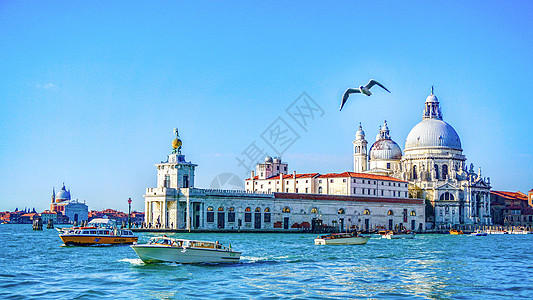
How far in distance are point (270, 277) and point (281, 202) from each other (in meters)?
60.4

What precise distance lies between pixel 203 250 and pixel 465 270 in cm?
1393

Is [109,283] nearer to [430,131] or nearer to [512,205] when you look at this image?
[430,131]

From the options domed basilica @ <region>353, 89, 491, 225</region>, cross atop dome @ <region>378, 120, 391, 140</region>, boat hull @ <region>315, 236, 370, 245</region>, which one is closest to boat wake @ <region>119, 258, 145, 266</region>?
boat hull @ <region>315, 236, 370, 245</region>

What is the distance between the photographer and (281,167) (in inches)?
4729

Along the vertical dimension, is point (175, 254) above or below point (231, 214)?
below

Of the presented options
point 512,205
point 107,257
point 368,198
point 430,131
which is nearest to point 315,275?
point 107,257

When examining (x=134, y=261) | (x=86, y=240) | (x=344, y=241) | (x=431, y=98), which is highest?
(x=431, y=98)

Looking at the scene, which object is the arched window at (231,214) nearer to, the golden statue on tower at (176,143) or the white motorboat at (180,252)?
the golden statue on tower at (176,143)

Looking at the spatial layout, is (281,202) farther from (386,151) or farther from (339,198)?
(386,151)

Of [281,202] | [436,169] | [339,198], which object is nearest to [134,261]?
[281,202]

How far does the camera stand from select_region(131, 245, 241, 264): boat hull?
37219 millimetres

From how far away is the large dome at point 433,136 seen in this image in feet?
395

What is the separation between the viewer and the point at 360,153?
125312 millimetres

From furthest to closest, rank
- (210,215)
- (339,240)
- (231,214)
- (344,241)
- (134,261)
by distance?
(231,214) → (210,215) → (344,241) → (339,240) → (134,261)
